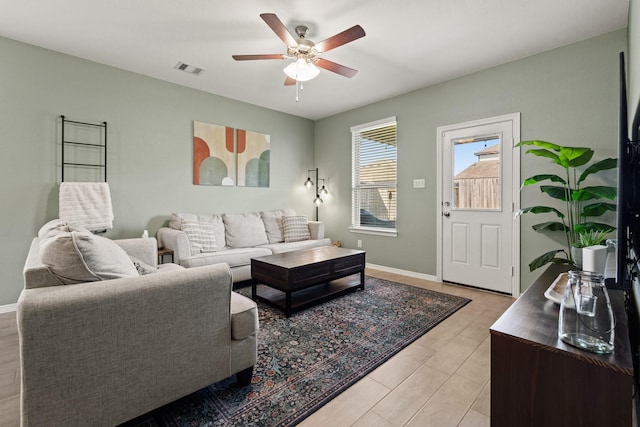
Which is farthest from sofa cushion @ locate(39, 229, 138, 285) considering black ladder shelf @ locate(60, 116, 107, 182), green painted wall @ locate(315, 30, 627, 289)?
green painted wall @ locate(315, 30, 627, 289)

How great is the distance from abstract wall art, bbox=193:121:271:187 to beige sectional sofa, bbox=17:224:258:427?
109 inches

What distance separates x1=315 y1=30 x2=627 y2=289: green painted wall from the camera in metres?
2.81

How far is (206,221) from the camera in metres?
3.96

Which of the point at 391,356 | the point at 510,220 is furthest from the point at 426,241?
the point at 391,356

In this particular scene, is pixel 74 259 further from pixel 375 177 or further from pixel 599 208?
pixel 375 177

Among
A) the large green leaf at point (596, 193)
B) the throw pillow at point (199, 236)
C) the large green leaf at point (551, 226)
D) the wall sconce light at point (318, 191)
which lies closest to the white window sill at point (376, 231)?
the wall sconce light at point (318, 191)

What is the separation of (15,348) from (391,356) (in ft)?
8.97

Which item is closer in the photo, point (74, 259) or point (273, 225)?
point (74, 259)

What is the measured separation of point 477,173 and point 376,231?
1.68m

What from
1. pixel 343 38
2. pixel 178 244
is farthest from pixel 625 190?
pixel 178 244

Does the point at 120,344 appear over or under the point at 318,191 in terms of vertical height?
under

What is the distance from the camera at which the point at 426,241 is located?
4.09m

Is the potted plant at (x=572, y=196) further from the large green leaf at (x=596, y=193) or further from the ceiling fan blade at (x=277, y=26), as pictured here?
the ceiling fan blade at (x=277, y=26)

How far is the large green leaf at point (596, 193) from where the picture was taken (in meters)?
2.48
